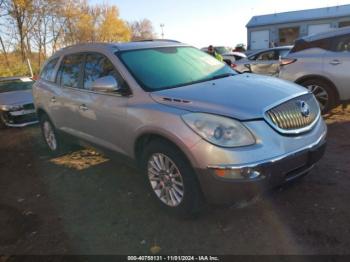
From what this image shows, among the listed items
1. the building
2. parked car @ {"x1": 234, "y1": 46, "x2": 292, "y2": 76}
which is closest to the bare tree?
the building

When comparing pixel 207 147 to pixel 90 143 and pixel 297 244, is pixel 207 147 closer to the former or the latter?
pixel 297 244

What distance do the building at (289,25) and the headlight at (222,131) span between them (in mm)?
31568

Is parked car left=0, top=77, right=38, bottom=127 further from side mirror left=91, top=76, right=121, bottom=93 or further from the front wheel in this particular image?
side mirror left=91, top=76, right=121, bottom=93

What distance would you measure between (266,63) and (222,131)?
745 cm

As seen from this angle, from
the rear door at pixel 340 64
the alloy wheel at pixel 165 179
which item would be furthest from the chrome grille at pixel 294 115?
the rear door at pixel 340 64

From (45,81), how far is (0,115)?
3538 mm

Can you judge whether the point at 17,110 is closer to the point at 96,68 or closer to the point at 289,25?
the point at 96,68

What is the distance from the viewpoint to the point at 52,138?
6.12m

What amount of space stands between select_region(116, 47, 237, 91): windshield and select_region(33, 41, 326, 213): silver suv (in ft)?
0.04

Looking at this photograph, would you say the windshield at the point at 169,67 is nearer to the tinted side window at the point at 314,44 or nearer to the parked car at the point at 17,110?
the tinted side window at the point at 314,44

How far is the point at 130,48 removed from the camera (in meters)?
4.28

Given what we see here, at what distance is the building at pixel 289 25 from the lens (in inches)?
1271

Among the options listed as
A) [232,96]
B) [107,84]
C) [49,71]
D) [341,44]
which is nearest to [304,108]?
[232,96]

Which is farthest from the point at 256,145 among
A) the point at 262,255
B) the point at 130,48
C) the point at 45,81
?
the point at 45,81
